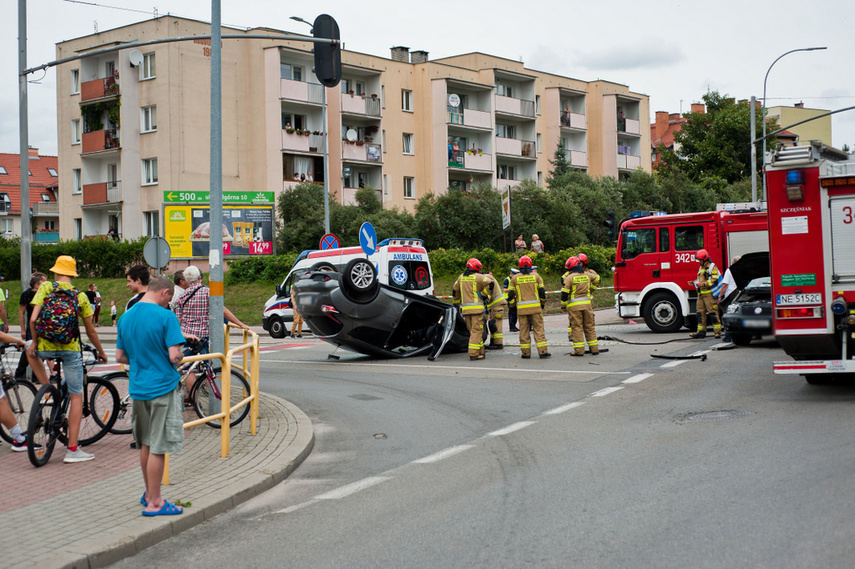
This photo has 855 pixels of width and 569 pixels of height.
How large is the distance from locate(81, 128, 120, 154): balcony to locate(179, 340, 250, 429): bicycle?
36586 mm

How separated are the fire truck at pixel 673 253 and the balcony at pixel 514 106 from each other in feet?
114

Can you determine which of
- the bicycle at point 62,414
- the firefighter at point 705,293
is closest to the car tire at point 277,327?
the firefighter at point 705,293

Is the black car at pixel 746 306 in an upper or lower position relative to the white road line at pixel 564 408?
upper

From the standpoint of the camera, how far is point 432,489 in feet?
22.0

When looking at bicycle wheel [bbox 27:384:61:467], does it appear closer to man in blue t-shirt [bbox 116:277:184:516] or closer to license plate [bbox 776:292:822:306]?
man in blue t-shirt [bbox 116:277:184:516]

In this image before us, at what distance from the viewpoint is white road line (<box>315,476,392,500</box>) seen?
669 centimetres

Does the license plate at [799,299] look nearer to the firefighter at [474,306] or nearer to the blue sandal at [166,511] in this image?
the firefighter at [474,306]

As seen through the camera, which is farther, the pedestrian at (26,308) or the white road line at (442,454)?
the pedestrian at (26,308)

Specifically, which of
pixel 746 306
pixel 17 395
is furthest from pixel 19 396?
pixel 746 306

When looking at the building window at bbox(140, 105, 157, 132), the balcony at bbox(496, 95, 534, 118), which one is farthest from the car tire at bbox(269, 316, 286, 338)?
the balcony at bbox(496, 95, 534, 118)

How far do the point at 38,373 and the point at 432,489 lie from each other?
4.28 m

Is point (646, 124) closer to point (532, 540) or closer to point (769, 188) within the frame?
point (769, 188)

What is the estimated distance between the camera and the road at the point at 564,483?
16.5ft

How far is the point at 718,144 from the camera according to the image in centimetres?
7150
